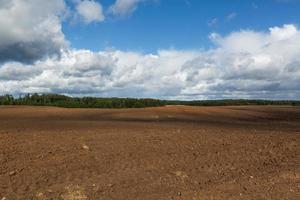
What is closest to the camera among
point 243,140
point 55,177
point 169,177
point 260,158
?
point 55,177

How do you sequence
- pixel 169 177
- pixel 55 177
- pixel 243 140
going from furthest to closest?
1. pixel 243 140
2. pixel 169 177
3. pixel 55 177

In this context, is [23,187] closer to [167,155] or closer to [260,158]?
[167,155]

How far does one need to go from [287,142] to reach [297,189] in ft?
29.4

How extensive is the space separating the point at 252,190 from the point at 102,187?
4.15m

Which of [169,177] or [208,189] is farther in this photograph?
[169,177]

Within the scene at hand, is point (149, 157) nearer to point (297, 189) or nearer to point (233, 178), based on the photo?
point (233, 178)

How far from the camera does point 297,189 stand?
11.5 m

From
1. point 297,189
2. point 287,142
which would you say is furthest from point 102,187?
point 287,142

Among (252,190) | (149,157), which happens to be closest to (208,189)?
(252,190)

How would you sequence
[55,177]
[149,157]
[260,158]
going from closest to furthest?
1. [55,177]
2. [149,157]
3. [260,158]

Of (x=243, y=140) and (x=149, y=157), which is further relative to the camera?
(x=243, y=140)

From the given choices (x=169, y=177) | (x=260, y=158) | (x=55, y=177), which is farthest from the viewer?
(x=260, y=158)

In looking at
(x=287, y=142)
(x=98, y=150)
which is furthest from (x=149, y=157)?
(x=287, y=142)

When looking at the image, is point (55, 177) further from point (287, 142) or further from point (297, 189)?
point (287, 142)
